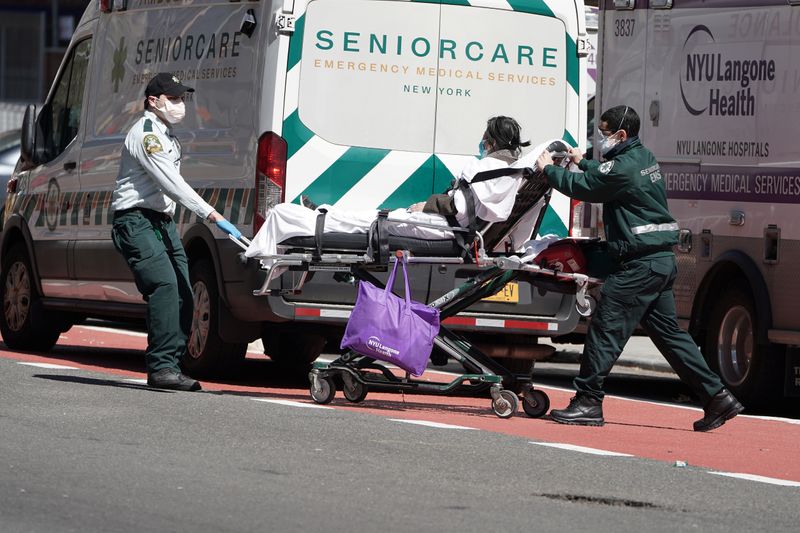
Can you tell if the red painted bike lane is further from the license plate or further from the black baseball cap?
the black baseball cap

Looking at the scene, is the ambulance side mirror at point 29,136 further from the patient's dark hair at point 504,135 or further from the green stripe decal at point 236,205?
the patient's dark hair at point 504,135

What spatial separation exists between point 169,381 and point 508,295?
7.09ft

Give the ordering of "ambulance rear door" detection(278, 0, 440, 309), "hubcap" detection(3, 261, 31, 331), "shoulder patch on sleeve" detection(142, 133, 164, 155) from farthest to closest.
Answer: "hubcap" detection(3, 261, 31, 331), "ambulance rear door" detection(278, 0, 440, 309), "shoulder patch on sleeve" detection(142, 133, 164, 155)

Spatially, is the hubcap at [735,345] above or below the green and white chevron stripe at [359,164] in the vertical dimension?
below

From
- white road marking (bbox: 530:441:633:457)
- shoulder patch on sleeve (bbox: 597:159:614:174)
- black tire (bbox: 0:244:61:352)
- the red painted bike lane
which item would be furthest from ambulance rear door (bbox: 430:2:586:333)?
black tire (bbox: 0:244:61:352)

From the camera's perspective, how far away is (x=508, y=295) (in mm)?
11703

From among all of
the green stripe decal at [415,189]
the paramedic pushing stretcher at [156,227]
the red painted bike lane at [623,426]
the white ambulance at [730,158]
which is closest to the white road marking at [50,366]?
the red painted bike lane at [623,426]

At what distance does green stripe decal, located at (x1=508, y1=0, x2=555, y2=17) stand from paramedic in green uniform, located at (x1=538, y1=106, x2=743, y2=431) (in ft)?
5.25

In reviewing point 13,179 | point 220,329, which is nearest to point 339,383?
point 220,329

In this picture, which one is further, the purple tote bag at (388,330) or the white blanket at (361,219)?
the white blanket at (361,219)

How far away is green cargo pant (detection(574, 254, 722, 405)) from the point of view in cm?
1049

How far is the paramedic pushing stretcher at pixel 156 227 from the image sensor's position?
1092 cm

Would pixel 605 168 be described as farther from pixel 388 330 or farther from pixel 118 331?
pixel 118 331

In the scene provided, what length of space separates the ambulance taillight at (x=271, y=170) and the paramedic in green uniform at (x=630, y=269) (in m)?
1.86
